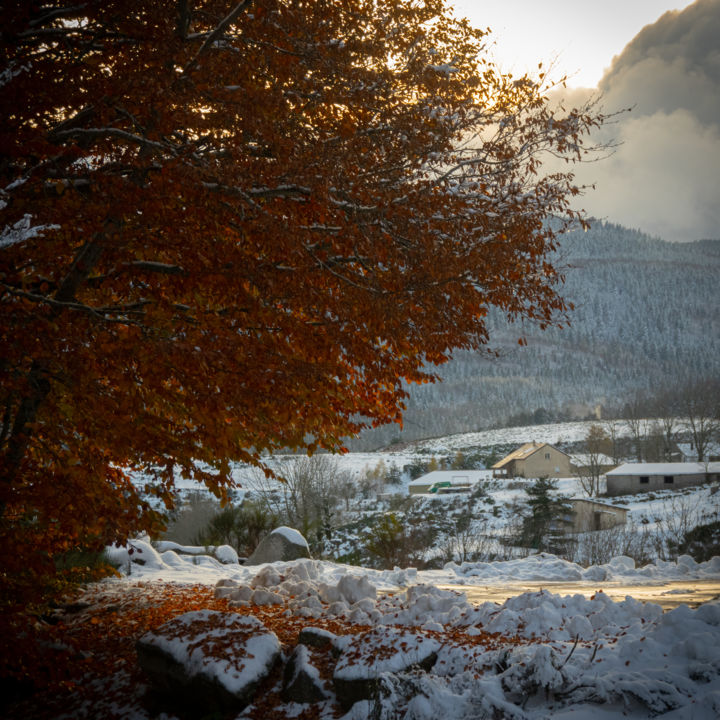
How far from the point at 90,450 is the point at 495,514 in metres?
34.7

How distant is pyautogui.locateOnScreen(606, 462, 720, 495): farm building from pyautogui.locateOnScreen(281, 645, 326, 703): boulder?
148 ft

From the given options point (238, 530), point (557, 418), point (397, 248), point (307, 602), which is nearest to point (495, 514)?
point (238, 530)

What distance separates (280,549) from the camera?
46.1 feet

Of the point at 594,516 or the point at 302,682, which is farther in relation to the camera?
the point at 594,516

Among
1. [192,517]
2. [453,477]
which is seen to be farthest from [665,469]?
[192,517]

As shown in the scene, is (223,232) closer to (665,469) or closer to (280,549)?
(280,549)

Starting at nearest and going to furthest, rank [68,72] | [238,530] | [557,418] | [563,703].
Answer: [563,703]
[68,72]
[238,530]
[557,418]

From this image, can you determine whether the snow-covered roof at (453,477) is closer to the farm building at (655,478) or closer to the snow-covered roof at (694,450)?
the farm building at (655,478)

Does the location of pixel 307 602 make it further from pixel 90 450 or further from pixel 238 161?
pixel 238 161

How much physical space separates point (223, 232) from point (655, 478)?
47.5 meters

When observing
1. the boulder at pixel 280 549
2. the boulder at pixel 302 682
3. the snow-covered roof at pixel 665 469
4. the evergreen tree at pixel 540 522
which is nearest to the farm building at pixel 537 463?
the snow-covered roof at pixel 665 469

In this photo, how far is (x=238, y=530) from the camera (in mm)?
18422

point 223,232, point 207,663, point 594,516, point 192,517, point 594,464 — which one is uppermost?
point 223,232

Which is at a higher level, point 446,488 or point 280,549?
point 280,549
